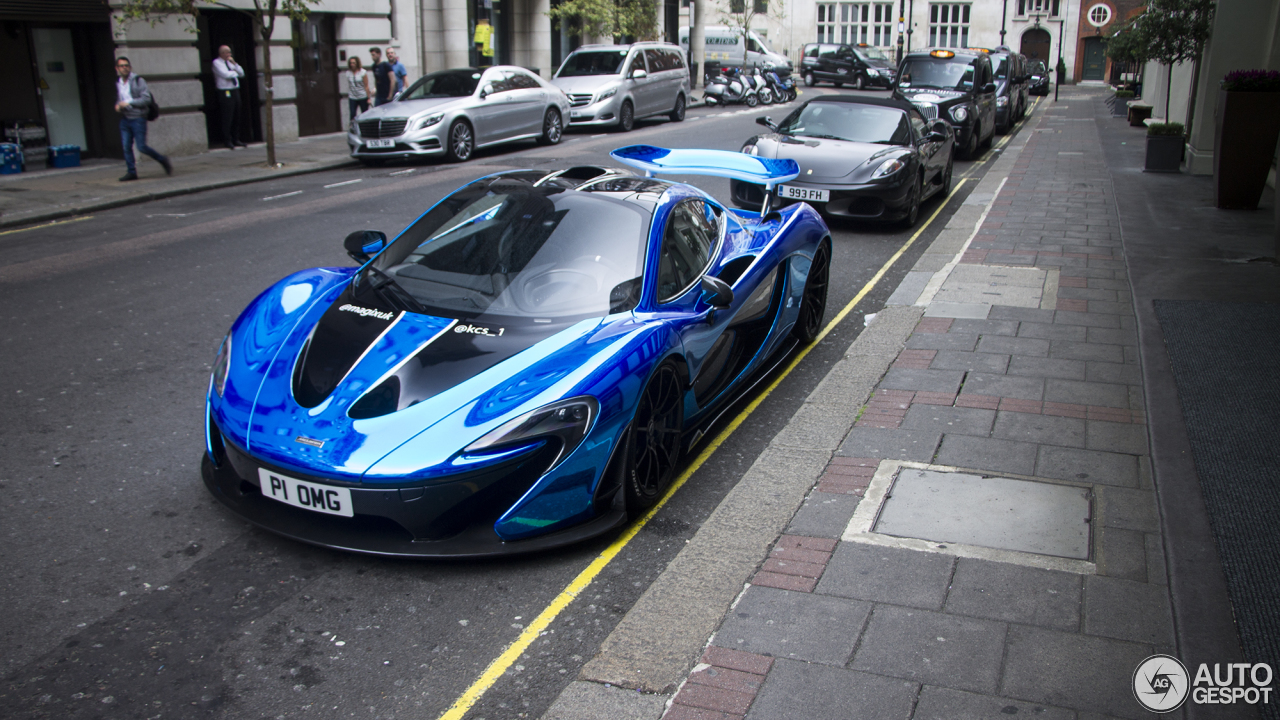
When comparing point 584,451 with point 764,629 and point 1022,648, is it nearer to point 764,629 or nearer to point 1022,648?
point 764,629

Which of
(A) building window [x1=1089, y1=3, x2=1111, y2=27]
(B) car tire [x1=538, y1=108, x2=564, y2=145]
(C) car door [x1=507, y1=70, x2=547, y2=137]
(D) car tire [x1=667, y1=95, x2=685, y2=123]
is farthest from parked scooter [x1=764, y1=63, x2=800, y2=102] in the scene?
(C) car door [x1=507, y1=70, x2=547, y2=137]

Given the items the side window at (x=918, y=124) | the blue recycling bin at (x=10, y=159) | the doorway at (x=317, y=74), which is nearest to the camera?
the side window at (x=918, y=124)

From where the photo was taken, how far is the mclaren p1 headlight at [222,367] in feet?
13.4

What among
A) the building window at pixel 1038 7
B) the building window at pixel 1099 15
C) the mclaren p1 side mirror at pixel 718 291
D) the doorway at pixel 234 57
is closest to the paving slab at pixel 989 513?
the mclaren p1 side mirror at pixel 718 291

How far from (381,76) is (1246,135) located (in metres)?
15.7

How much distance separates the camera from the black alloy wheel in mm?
21859

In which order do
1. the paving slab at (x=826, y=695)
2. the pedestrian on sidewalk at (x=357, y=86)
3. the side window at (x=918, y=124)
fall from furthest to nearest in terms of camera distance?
the pedestrian on sidewalk at (x=357, y=86), the side window at (x=918, y=124), the paving slab at (x=826, y=695)

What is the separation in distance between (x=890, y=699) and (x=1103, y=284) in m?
6.33

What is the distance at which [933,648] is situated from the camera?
321 cm

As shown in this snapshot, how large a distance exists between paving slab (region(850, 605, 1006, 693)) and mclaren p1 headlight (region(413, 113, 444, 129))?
46.9 ft

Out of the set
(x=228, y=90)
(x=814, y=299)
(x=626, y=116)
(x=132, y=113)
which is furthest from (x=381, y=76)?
(x=814, y=299)

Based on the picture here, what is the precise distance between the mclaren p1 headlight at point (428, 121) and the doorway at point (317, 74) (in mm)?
5610

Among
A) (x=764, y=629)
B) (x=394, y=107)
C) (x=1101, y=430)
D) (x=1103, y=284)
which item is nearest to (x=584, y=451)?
(x=764, y=629)

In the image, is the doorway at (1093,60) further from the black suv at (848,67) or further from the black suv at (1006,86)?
the black suv at (1006,86)
